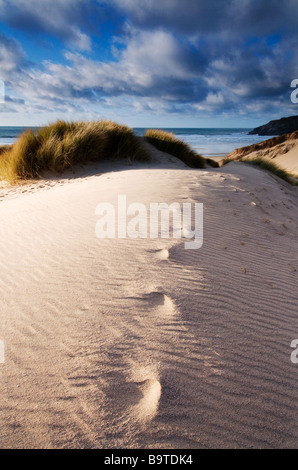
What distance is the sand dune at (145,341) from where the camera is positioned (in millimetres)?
1521

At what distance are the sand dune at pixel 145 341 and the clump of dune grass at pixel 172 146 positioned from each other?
350 inches

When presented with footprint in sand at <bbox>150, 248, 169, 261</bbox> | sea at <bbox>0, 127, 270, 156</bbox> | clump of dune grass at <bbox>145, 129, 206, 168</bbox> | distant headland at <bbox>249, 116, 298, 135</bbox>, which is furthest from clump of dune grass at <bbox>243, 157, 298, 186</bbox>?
distant headland at <bbox>249, 116, 298, 135</bbox>

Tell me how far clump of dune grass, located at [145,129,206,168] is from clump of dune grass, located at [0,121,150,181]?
2.24 meters

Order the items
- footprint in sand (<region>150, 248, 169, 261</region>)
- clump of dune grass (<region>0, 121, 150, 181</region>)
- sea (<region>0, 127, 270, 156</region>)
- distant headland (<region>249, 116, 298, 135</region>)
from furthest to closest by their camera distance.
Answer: distant headland (<region>249, 116, 298, 135</region>) → sea (<region>0, 127, 270, 156</region>) → clump of dune grass (<region>0, 121, 150, 181</region>) → footprint in sand (<region>150, 248, 169, 261</region>)

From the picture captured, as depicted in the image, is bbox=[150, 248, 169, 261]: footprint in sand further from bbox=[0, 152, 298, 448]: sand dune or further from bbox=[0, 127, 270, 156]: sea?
bbox=[0, 127, 270, 156]: sea

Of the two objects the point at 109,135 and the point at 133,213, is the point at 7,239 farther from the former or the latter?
the point at 109,135

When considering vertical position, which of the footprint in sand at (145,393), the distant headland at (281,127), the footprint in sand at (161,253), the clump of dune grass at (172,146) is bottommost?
the footprint in sand at (145,393)

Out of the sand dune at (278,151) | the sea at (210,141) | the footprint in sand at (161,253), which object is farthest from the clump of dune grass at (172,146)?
the footprint in sand at (161,253)

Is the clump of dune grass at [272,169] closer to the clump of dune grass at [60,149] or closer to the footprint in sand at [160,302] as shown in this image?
the clump of dune grass at [60,149]

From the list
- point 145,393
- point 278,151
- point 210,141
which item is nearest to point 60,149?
point 145,393

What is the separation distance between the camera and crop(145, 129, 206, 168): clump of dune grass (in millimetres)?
12062

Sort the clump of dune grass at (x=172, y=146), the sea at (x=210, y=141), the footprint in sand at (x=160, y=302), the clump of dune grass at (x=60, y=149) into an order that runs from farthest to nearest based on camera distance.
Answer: the sea at (x=210, y=141) → the clump of dune grass at (x=172, y=146) → the clump of dune grass at (x=60, y=149) → the footprint in sand at (x=160, y=302)
